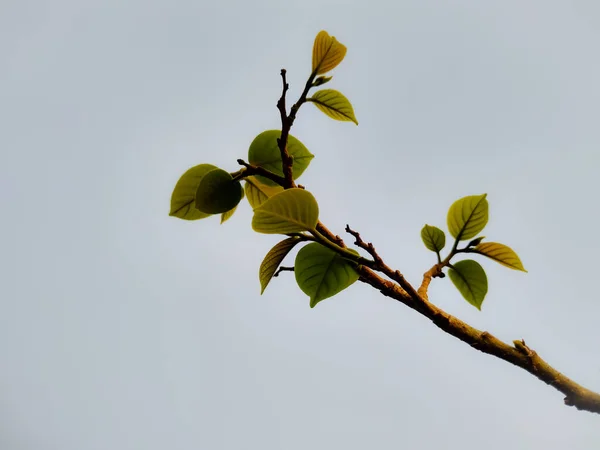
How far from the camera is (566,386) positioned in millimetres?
653

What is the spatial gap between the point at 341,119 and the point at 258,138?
6.4 inches

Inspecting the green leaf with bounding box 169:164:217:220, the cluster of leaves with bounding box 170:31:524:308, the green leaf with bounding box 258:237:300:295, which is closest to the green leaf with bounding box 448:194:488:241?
the cluster of leaves with bounding box 170:31:524:308

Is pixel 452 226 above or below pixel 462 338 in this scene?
above

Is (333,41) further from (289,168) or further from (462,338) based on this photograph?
(462,338)

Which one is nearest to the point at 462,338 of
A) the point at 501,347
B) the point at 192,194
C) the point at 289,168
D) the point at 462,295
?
the point at 501,347

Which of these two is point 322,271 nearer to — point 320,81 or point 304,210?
point 304,210

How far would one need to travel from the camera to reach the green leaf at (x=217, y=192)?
0.64 meters

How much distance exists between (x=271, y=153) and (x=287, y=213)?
17 cm

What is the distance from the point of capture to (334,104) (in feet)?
2.50

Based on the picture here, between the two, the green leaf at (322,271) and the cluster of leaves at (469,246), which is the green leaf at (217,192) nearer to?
the green leaf at (322,271)

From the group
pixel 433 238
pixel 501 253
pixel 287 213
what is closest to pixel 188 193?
pixel 287 213

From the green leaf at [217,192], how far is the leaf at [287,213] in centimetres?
8

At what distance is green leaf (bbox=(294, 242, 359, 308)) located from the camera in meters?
0.62

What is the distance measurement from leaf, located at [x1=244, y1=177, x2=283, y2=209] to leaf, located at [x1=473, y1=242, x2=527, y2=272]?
34 cm
